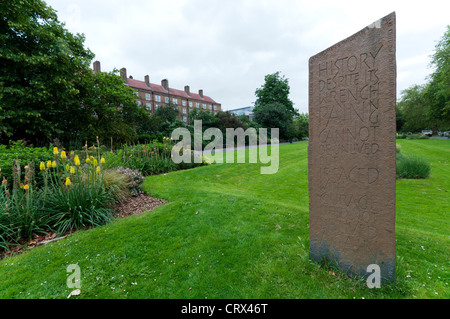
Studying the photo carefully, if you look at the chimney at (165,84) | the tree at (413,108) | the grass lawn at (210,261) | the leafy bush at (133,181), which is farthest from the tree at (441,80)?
the chimney at (165,84)

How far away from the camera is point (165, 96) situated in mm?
52750

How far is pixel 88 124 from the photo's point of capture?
16.1 metres

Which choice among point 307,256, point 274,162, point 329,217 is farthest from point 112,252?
point 274,162

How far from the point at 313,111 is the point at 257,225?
7.24ft

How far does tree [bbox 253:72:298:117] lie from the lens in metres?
46.5

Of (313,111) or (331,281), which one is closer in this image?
(331,281)

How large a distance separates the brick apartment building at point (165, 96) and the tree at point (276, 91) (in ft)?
40.1

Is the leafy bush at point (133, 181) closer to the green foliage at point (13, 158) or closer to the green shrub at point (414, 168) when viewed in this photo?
the green foliage at point (13, 158)

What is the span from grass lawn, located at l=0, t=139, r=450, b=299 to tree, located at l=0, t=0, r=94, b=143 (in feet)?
37.4

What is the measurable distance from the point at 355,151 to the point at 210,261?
7.39ft

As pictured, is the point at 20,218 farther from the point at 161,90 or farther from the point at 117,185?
the point at 161,90

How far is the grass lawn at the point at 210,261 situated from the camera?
211 centimetres

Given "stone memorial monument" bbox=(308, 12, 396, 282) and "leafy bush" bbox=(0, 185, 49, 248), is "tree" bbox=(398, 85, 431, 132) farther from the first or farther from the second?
"leafy bush" bbox=(0, 185, 49, 248)
